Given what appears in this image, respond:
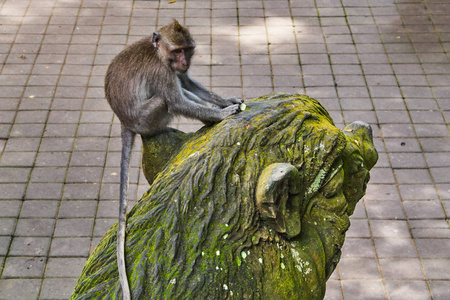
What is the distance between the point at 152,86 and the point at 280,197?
8.05 feet

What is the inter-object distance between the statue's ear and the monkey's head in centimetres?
Result: 231

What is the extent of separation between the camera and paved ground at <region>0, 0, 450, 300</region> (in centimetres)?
663

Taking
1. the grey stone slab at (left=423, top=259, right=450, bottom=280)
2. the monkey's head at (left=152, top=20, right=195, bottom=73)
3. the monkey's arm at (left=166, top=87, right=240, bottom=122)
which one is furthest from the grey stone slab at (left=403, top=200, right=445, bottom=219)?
the monkey's head at (left=152, top=20, right=195, bottom=73)

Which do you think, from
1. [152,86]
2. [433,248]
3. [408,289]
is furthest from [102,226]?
[433,248]

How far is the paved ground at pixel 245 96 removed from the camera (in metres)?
6.63

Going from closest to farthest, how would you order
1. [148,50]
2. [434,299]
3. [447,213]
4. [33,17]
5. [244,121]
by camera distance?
[244,121]
[148,50]
[434,299]
[447,213]
[33,17]

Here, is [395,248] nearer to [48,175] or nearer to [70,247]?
[70,247]

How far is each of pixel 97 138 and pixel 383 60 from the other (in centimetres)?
472

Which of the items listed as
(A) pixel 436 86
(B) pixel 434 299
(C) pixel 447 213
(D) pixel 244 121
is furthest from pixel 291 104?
(A) pixel 436 86

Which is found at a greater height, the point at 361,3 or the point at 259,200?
the point at 259,200

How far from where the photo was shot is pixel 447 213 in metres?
7.14

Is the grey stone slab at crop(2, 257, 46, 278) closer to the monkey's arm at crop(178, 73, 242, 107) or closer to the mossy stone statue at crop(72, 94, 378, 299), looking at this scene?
the monkey's arm at crop(178, 73, 242, 107)

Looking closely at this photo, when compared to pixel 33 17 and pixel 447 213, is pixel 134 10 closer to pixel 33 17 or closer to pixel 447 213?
pixel 33 17

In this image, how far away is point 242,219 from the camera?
2709 millimetres
